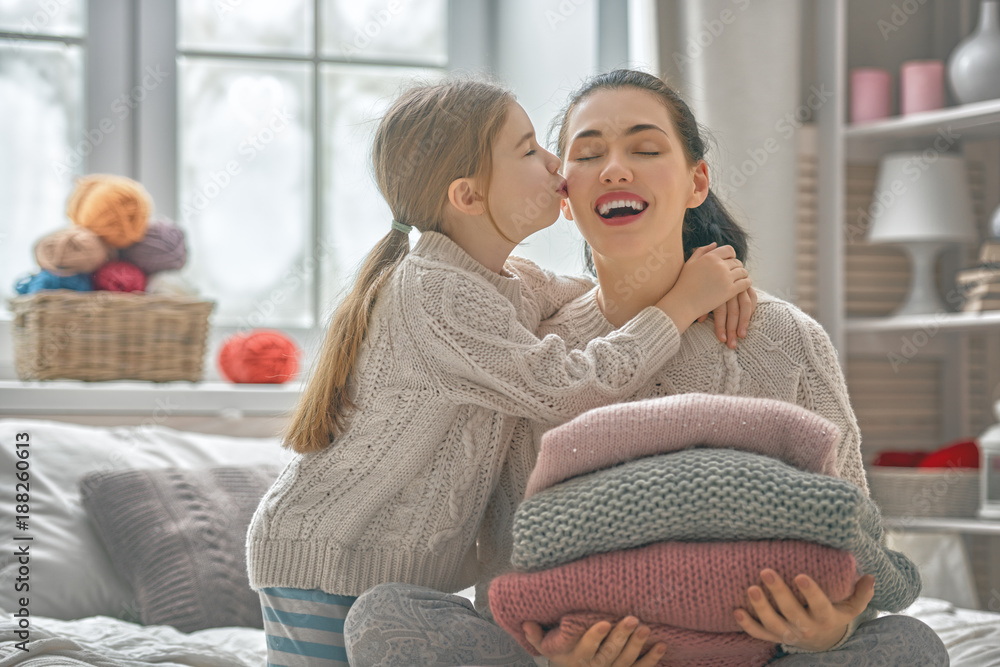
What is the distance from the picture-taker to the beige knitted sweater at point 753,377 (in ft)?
3.77

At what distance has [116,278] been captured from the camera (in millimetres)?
2213

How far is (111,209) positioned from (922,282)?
2007mm

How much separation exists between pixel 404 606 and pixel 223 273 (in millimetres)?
1764

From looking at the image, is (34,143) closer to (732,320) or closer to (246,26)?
(246,26)

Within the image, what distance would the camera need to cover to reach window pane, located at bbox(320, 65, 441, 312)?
269 centimetres

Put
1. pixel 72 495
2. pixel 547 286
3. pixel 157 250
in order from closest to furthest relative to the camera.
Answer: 1. pixel 547 286
2. pixel 72 495
3. pixel 157 250

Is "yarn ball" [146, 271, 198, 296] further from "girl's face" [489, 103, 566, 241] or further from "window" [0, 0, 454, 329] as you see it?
"girl's face" [489, 103, 566, 241]

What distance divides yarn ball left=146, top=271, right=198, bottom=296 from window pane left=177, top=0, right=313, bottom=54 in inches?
26.8

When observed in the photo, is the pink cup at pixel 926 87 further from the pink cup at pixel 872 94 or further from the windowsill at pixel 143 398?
the windowsill at pixel 143 398

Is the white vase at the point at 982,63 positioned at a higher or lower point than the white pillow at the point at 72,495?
higher

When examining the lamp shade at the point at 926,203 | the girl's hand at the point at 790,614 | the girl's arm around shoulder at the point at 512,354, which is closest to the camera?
the girl's hand at the point at 790,614

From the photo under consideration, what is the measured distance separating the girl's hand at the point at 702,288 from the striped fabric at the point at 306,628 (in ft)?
1.69

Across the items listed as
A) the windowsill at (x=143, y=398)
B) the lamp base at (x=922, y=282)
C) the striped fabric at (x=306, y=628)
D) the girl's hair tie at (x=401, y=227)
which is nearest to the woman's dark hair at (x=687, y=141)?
the girl's hair tie at (x=401, y=227)

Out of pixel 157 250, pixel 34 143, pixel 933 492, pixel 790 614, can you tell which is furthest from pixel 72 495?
pixel 933 492
